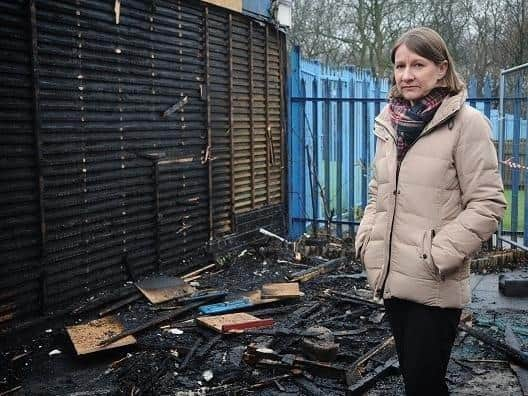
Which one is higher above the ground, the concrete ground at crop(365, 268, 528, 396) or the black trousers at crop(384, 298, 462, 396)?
the black trousers at crop(384, 298, 462, 396)

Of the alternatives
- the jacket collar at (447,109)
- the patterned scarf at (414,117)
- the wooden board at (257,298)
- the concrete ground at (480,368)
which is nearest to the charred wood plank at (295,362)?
→ the concrete ground at (480,368)

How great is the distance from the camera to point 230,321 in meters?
5.61

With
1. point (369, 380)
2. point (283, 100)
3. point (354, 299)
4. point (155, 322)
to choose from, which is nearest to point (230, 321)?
point (155, 322)

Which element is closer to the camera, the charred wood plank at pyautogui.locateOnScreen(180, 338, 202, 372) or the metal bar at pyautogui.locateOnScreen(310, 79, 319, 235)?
the charred wood plank at pyautogui.locateOnScreen(180, 338, 202, 372)

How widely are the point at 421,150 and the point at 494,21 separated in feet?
74.9

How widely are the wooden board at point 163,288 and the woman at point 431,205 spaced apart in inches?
157

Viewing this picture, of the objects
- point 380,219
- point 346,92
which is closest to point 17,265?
point 380,219

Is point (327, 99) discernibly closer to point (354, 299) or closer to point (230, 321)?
point (354, 299)

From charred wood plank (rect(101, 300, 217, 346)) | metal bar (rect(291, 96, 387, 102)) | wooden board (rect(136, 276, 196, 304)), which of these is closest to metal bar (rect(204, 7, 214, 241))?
wooden board (rect(136, 276, 196, 304))

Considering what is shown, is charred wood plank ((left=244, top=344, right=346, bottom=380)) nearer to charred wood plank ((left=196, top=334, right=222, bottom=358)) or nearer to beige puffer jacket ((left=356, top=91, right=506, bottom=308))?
charred wood plank ((left=196, top=334, right=222, bottom=358))

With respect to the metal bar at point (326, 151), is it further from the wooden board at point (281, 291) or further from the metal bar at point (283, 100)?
the wooden board at point (281, 291)

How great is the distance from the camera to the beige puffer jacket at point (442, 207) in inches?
103

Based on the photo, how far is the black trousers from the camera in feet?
8.72

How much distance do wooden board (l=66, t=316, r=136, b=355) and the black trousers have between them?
302cm
